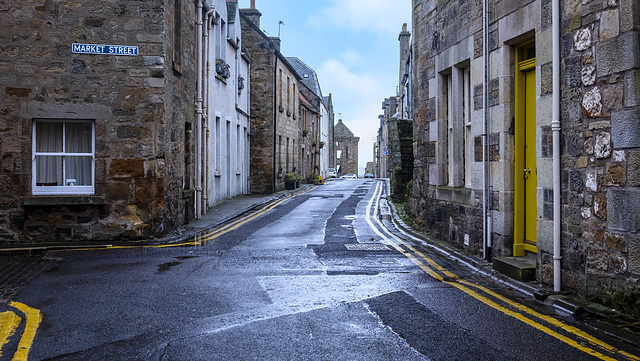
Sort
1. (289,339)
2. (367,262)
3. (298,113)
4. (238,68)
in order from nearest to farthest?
(289,339), (367,262), (238,68), (298,113)

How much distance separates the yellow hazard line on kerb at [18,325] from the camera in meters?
4.37

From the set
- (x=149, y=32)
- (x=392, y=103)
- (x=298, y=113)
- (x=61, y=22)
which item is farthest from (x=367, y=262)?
(x=392, y=103)

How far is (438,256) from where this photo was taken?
887 cm

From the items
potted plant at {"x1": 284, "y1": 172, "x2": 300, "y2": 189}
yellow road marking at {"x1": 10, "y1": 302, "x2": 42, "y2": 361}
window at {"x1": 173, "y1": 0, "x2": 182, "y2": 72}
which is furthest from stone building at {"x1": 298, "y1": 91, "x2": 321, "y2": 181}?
yellow road marking at {"x1": 10, "y1": 302, "x2": 42, "y2": 361}

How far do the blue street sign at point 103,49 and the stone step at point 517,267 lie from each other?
25.9 feet

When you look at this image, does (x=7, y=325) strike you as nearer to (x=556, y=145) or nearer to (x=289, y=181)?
(x=556, y=145)

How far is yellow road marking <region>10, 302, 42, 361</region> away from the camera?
4.28m

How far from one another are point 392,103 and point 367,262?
1965 inches

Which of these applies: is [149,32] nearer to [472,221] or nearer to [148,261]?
[148,261]

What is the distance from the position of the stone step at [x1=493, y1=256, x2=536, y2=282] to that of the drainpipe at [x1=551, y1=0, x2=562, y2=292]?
53 centimetres

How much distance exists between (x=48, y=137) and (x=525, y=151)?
29.0 feet

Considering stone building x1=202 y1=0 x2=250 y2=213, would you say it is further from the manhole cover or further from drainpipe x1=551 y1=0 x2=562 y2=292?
drainpipe x1=551 y1=0 x2=562 y2=292

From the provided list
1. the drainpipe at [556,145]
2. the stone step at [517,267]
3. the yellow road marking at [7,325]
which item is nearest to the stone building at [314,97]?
the stone step at [517,267]

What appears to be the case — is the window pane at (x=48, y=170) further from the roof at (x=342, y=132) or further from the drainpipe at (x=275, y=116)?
the roof at (x=342, y=132)
